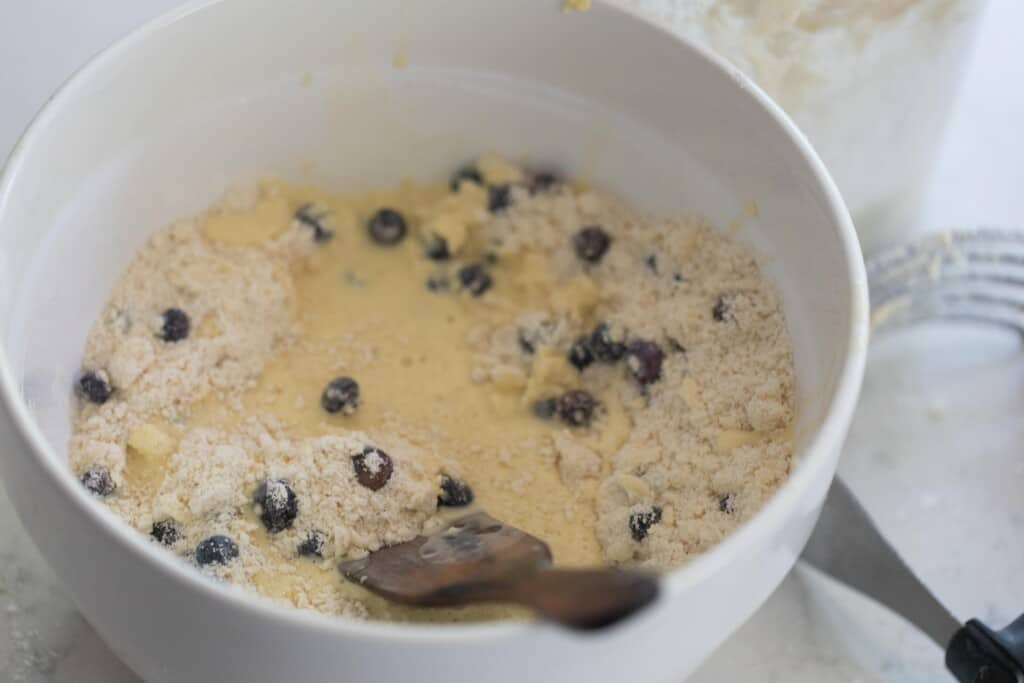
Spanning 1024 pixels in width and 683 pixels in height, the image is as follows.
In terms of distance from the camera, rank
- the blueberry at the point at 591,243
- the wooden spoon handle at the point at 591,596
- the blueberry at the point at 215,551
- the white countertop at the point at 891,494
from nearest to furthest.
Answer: the wooden spoon handle at the point at 591,596, the blueberry at the point at 215,551, the white countertop at the point at 891,494, the blueberry at the point at 591,243

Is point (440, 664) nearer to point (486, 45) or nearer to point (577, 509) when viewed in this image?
point (577, 509)

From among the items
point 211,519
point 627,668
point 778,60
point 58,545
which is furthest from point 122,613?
point 778,60

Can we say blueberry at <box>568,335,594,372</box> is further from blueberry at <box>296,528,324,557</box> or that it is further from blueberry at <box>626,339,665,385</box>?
blueberry at <box>296,528,324,557</box>

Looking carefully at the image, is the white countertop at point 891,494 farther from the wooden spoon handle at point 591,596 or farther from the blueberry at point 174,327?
the wooden spoon handle at point 591,596

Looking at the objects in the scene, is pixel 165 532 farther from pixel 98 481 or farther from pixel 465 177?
pixel 465 177

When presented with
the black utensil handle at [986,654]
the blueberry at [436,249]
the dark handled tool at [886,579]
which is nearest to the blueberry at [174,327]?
the blueberry at [436,249]

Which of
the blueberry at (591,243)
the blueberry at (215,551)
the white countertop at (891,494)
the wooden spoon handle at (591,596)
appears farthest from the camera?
the blueberry at (591,243)

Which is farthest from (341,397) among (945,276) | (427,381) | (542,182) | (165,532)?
(945,276)

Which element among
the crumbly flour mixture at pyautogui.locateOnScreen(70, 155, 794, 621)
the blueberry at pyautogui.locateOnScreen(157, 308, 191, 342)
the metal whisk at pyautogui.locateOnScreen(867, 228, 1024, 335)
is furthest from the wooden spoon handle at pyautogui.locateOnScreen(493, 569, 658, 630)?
the metal whisk at pyautogui.locateOnScreen(867, 228, 1024, 335)

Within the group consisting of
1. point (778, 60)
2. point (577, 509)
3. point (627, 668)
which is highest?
point (778, 60)
